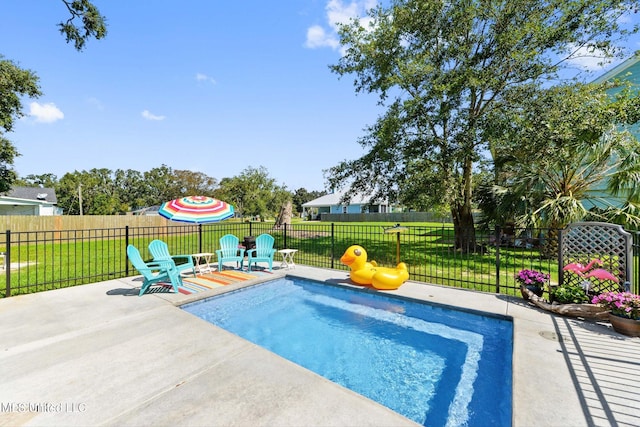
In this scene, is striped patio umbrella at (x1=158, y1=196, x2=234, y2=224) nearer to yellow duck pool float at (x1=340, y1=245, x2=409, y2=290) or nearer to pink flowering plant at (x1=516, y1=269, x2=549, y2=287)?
yellow duck pool float at (x1=340, y1=245, x2=409, y2=290)

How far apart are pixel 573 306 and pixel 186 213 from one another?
852 centimetres

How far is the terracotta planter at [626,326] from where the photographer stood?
3773mm

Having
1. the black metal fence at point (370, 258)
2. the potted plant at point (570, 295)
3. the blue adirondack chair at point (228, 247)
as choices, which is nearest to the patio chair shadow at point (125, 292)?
the black metal fence at point (370, 258)

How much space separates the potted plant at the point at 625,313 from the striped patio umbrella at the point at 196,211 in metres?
8.27

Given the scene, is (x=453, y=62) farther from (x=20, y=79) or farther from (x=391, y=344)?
(x=20, y=79)

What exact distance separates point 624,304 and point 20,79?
85.0 feet

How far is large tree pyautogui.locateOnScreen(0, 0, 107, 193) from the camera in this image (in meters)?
8.19

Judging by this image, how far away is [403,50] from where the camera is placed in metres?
11.0

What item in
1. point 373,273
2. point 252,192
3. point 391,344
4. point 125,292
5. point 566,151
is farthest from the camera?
point 252,192

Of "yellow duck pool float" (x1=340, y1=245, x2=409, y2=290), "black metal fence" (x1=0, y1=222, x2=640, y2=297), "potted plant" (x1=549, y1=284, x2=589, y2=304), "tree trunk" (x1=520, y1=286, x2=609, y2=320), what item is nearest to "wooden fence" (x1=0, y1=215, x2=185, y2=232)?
"black metal fence" (x1=0, y1=222, x2=640, y2=297)

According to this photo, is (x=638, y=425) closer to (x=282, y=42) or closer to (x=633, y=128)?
(x=282, y=42)

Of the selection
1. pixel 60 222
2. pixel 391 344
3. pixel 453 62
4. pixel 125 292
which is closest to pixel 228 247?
pixel 125 292

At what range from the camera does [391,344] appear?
4.32 meters

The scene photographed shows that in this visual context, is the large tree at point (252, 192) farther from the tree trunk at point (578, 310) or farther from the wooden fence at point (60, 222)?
the tree trunk at point (578, 310)
